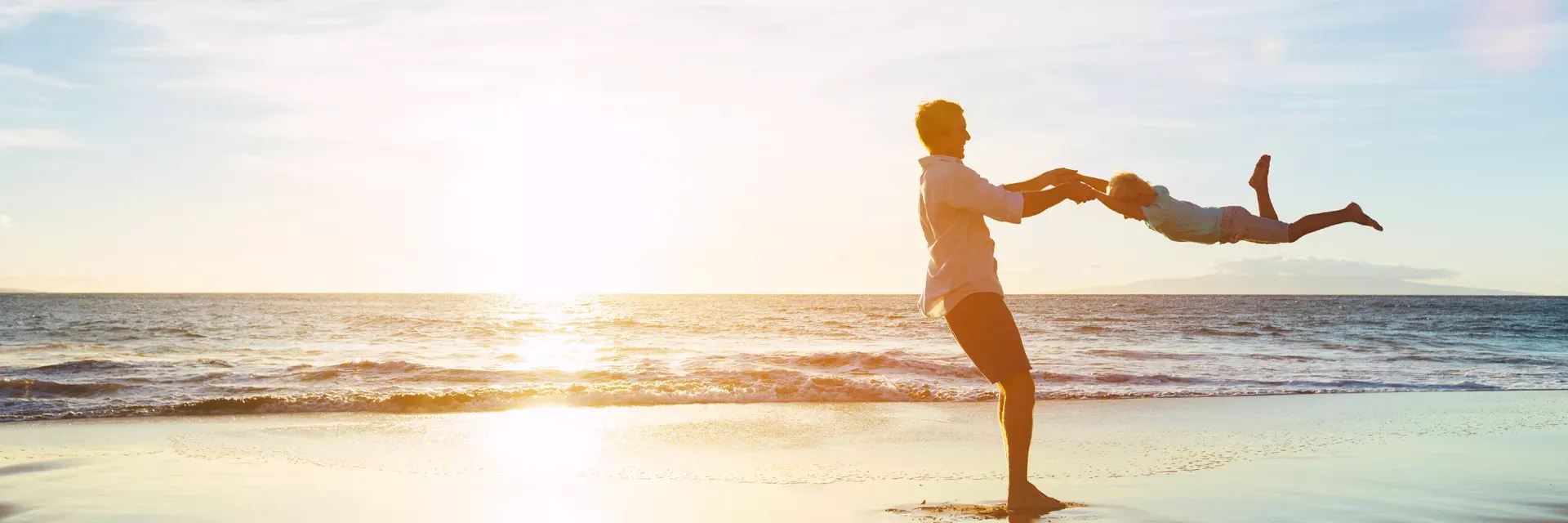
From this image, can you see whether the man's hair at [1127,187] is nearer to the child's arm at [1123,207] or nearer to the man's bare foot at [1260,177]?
the child's arm at [1123,207]

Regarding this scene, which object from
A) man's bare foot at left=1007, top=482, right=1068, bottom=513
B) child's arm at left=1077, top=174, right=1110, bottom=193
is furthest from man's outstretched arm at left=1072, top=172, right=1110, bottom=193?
man's bare foot at left=1007, top=482, right=1068, bottom=513

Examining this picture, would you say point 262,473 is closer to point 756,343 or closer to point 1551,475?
point 1551,475

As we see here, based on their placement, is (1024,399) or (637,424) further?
(637,424)

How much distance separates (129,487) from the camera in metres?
5.64

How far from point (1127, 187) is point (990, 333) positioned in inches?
31.9

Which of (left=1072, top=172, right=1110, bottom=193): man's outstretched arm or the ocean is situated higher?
(left=1072, top=172, right=1110, bottom=193): man's outstretched arm

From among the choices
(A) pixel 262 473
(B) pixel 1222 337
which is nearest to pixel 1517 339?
(B) pixel 1222 337

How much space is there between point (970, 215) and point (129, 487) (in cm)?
489

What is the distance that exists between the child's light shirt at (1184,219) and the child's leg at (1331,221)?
0.29 metres

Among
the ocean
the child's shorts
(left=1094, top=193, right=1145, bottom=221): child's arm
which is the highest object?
(left=1094, top=193, right=1145, bottom=221): child's arm

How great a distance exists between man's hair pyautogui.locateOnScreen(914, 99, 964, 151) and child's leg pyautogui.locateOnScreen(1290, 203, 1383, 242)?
1.42 m

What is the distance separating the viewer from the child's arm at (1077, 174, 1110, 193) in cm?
417

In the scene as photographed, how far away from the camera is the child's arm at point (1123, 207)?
4094mm

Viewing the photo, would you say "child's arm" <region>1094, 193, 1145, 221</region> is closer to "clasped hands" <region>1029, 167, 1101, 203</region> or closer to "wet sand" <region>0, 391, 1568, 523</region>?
"clasped hands" <region>1029, 167, 1101, 203</region>
